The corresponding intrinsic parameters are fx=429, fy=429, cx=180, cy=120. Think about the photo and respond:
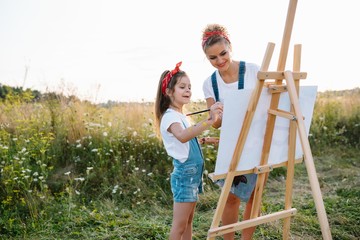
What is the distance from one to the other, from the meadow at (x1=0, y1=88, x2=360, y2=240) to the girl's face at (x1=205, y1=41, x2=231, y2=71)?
64.3 inches

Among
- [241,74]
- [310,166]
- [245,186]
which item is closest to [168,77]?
[241,74]

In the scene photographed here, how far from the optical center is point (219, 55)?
2.55 m

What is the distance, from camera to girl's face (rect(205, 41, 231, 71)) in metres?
2.54

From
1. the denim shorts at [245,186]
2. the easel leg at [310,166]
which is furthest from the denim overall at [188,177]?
the easel leg at [310,166]

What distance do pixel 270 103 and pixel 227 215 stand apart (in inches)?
34.0

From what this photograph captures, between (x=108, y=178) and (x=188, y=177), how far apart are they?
2.56 meters

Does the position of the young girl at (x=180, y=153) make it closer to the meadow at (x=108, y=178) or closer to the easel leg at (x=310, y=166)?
the easel leg at (x=310, y=166)

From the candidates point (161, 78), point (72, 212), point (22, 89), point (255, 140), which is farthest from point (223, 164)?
point (22, 89)

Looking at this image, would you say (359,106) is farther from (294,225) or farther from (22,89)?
(22,89)

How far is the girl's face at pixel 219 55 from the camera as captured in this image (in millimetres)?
2541

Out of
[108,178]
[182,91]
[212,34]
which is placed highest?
[212,34]

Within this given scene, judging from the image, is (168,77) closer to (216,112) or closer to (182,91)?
(182,91)

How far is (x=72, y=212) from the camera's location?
13.6 feet

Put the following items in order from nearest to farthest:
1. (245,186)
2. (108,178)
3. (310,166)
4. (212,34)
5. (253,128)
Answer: (310,166), (253,128), (212,34), (245,186), (108,178)
